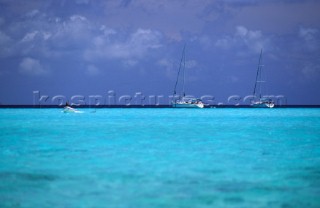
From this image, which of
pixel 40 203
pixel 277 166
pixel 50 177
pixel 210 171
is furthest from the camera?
pixel 277 166

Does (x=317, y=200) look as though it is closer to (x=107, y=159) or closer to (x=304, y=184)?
(x=304, y=184)

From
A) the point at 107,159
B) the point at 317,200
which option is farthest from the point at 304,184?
the point at 107,159

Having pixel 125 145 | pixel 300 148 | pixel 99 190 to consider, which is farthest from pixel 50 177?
pixel 300 148

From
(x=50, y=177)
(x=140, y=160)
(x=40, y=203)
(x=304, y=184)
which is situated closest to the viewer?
(x=40, y=203)

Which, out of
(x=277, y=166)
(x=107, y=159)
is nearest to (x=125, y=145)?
(x=107, y=159)

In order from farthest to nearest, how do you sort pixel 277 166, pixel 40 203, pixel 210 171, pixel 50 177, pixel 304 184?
1. pixel 277 166
2. pixel 210 171
3. pixel 50 177
4. pixel 304 184
5. pixel 40 203

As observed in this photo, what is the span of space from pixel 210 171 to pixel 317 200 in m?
5.54

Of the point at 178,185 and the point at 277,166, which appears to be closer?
the point at 178,185

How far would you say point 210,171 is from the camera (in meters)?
18.2

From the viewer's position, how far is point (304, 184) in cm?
1544

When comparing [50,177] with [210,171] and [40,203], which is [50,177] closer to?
[40,203]

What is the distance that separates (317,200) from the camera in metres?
13.2

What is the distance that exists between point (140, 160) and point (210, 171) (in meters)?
4.37

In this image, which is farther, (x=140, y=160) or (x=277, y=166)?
(x=140, y=160)
